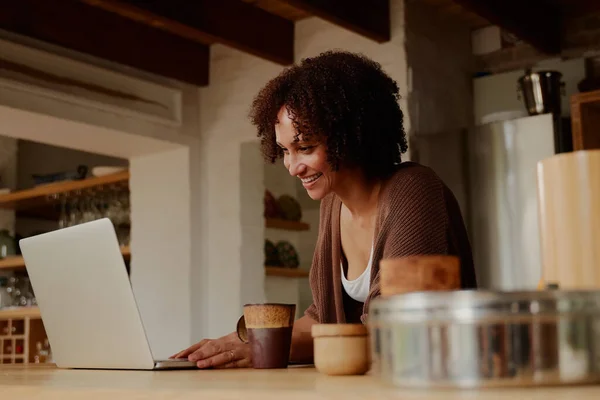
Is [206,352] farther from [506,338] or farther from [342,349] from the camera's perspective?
[506,338]

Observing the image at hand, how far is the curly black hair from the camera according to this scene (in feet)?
5.62

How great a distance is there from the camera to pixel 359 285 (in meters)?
1.69

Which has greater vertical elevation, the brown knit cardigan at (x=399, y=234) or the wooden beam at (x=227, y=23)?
the wooden beam at (x=227, y=23)

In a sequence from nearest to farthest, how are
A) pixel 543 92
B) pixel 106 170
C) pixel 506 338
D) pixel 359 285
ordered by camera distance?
pixel 506 338, pixel 359 285, pixel 543 92, pixel 106 170

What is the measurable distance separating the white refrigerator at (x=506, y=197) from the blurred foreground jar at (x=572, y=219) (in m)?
2.47

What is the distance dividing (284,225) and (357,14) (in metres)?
1.52

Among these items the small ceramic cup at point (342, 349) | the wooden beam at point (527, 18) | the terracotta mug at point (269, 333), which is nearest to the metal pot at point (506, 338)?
the small ceramic cup at point (342, 349)

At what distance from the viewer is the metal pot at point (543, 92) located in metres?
3.17

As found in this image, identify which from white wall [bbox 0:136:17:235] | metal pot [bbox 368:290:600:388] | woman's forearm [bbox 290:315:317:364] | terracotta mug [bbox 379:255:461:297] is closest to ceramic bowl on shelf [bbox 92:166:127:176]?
white wall [bbox 0:136:17:235]

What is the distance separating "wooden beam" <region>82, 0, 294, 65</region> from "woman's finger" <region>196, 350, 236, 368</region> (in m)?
2.00

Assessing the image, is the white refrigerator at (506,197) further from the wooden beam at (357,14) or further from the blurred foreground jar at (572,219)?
the blurred foreground jar at (572,219)

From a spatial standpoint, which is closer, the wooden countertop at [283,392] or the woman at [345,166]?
the wooden countertop at [283,392]

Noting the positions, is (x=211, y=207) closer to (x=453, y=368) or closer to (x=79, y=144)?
(x=79, y=144)

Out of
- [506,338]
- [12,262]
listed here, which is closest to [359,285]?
[506,338]
